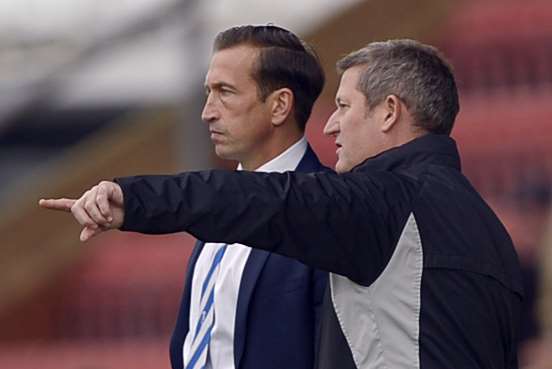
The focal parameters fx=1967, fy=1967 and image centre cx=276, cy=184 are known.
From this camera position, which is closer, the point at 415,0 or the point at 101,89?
the point at 415,0

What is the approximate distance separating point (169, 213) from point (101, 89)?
33.1ft

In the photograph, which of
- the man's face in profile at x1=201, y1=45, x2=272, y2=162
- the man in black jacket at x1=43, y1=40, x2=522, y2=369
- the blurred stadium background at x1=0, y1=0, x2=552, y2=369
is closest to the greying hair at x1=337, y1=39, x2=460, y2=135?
the man in black jacket at x1=43, y1=40, x2=522, y2=369

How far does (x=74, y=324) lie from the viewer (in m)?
9.46

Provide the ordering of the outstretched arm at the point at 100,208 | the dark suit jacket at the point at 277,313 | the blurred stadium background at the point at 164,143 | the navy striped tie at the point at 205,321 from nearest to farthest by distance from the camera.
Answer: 1. the outstretched arm at the point at 100,208
2. the dark suit jacket at the point at 277,313
3. the navy striped tie at the point at 205,321
4. the blurred stadium background at the point at 164,143

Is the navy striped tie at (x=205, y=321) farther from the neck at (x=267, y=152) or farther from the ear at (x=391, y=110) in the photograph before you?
the ear at (x=391, y=110)

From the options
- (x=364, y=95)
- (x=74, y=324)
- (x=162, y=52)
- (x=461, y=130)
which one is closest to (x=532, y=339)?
(x=461, y=130)

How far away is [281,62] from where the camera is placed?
4.16 m

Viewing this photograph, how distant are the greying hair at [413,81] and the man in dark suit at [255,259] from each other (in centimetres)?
42

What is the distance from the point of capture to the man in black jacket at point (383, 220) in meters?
3.32

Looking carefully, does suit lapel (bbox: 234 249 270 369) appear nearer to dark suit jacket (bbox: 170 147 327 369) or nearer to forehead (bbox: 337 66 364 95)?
dark suit jacket (bbox: 170 147 327 369)

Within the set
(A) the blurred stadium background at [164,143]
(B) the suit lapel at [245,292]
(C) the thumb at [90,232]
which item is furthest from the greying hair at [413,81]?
(A) the blurred stadium background at [164,143]

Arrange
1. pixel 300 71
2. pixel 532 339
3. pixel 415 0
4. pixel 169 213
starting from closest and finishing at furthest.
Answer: pixel 169 213 < pixel 300 71 < pixel 532 339 < pixel 415 0

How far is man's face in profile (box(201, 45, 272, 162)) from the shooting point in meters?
4.08

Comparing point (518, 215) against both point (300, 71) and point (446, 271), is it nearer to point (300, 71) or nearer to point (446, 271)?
point (300, 71)
